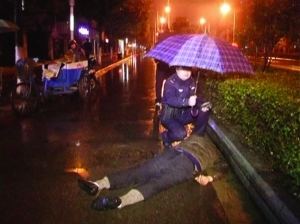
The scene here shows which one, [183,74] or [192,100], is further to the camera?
[183,74]

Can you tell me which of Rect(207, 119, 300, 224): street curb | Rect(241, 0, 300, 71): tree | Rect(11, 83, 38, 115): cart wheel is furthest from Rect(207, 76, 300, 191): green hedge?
Rect(11, 83, 38, 115): cart wheel

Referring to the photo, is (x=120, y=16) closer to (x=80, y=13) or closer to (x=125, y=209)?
(x=80, y=13)

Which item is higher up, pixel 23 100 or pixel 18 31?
pixel 18 31

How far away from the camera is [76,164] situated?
748 cm

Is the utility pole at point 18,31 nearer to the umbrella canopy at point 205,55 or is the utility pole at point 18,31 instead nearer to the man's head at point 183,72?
the umbrella canopy at point 205,55

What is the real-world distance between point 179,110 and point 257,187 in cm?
172

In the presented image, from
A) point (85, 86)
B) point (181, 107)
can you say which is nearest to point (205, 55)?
point (181, 107)

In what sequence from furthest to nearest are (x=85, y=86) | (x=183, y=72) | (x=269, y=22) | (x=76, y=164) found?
1. (x=85, y=86)
2. (x=269, y=22)
3. (x=76, y=164)
4. (x=183, y=72)

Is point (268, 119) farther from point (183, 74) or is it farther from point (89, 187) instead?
→ point (89, 187)

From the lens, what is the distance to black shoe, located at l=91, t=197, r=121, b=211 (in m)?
5.14

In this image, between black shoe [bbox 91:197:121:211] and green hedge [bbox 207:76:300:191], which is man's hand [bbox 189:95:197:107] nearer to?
green hedge [bbox 207:76:300:191]

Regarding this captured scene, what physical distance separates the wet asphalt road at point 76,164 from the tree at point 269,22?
4.01m

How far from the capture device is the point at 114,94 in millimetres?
17984

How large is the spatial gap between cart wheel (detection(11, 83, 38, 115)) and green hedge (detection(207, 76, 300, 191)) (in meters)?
5.53
